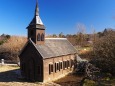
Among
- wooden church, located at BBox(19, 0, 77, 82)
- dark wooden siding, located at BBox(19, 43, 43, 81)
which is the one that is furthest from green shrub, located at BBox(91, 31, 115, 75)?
dark wooden siding, located at BBox(19, 43, 43, 81)

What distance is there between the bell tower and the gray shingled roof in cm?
129

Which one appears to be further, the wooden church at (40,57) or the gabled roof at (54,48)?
the gabled roof at (54,48)

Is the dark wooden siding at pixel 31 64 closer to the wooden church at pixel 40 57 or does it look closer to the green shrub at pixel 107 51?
the wooden church at pixel 40 57

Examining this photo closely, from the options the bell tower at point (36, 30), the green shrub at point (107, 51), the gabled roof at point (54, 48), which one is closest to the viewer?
the green shrub at point (107, 51)

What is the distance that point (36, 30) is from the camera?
30.0m

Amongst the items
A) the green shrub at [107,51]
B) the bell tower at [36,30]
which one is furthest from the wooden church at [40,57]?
the green shrub at [107,51]

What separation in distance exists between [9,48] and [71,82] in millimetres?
35801

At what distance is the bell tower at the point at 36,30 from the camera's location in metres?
29.9

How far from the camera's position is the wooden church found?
92.1 feet

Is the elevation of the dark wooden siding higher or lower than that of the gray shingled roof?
lower

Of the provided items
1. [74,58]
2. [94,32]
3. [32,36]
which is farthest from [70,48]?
[94,32]

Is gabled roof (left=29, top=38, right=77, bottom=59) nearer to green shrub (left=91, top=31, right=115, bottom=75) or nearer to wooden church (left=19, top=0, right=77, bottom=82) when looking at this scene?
wooden church (left=19, top=0, right=77, bottom=82)

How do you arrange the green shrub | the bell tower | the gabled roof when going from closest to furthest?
the green shrub < the gabled roof < the bell tower

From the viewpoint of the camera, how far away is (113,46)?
26.2 meters
